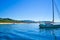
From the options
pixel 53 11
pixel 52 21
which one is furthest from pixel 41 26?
pixel 53 11

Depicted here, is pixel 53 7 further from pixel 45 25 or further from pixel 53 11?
pixel 45 25

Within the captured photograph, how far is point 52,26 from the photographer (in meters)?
14.1

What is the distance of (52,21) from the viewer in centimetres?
1325

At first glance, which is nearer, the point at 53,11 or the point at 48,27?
the point at 53,11

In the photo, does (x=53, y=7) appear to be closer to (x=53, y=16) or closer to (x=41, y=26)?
(x=53, y=16)

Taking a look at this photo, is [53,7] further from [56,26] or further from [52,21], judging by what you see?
[56,26]

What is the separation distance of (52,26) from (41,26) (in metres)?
1.24

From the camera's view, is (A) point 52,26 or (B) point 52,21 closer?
(B) point 52,21

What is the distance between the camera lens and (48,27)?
14.2 m

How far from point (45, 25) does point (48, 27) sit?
410mm

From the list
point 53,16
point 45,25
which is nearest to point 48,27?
point 45,25

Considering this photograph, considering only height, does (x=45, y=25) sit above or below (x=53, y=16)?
below

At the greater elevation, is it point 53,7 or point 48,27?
point 53,7

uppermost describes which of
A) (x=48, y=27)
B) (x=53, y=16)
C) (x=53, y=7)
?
(x=53, y=7)
